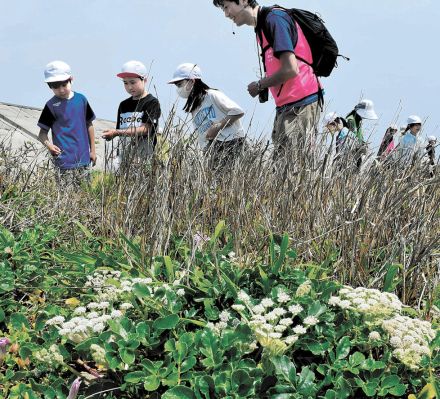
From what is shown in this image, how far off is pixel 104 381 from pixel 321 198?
1.55 meters

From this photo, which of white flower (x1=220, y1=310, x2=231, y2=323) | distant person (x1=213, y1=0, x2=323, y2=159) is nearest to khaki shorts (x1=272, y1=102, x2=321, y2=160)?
distant person (x1=213, y1=0, x2=323, y2=159)

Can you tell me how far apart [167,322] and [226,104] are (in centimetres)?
347

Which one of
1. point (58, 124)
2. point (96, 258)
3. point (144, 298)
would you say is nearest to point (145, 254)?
point (96, 258)

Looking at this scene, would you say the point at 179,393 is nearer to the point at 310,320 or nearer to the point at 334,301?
the point at 310,320

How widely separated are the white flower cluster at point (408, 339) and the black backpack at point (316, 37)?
2995mm

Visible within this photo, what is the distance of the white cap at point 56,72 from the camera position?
6.59 m

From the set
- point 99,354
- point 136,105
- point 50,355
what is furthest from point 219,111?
point 99,354

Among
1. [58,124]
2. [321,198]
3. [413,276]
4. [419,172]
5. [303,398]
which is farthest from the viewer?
[58,124]

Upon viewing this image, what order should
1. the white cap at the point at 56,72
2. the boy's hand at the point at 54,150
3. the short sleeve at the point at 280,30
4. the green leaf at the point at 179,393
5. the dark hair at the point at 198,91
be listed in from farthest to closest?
the white cap at the point at 56,72
the boy's hand at the point at 54,150
the dark hair at the point at 198,91
the short sleeve at the point at 280,30
the green leaf at the point at 179,393

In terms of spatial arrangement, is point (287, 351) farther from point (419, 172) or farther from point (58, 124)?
point (58, 124)

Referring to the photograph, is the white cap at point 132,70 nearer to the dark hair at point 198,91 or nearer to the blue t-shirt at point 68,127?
the dark hair at point 198,91

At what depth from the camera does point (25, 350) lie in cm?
237

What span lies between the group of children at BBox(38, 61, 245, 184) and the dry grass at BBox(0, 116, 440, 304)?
291 mm

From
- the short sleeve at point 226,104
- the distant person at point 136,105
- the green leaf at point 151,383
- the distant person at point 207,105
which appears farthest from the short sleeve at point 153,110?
the green leaf at point 151,383
